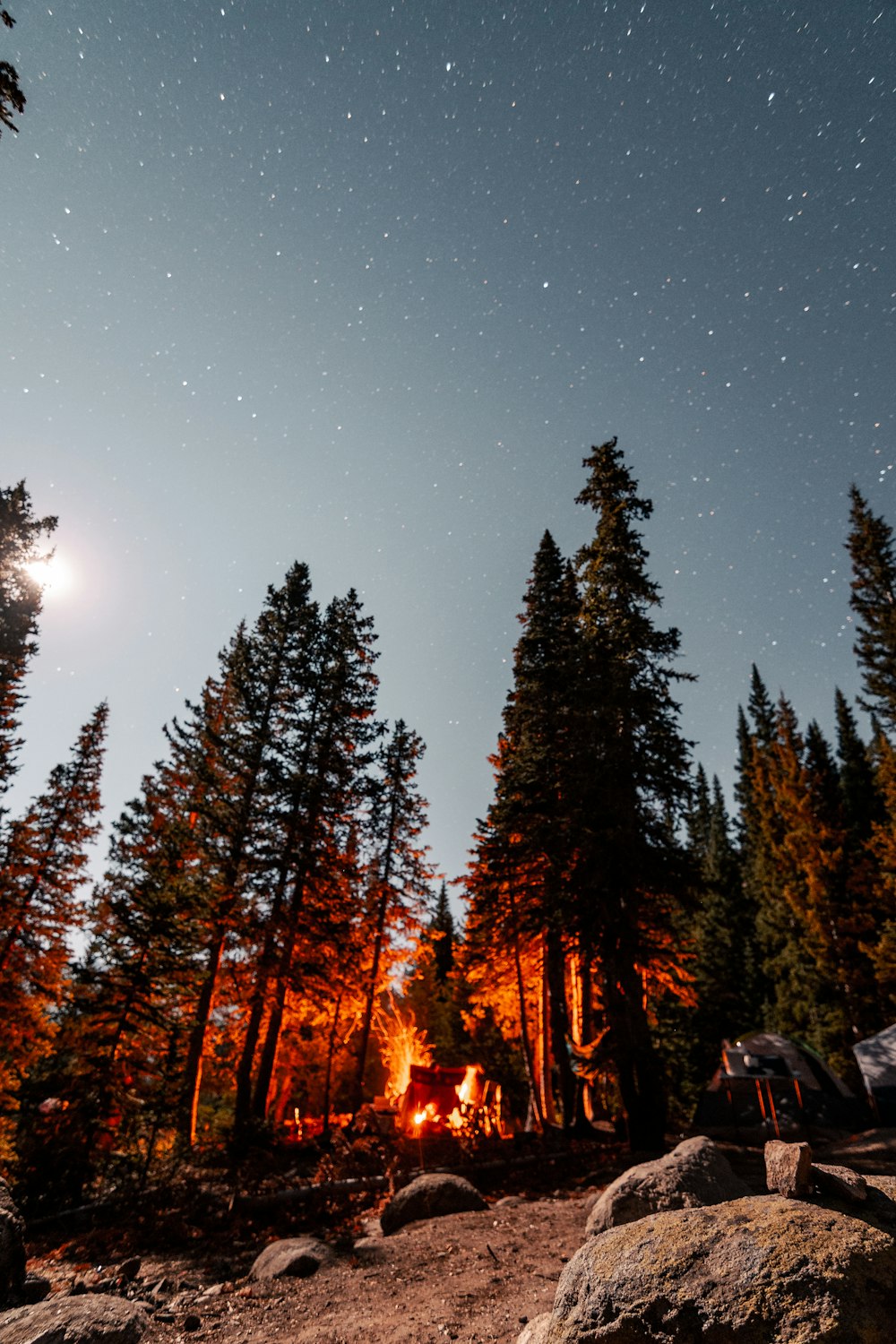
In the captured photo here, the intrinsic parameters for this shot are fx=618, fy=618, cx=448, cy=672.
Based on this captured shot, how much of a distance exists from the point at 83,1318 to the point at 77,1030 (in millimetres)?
10025

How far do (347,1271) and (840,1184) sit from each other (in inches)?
261

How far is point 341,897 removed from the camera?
19641mm

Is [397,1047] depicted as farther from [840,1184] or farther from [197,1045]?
[840,1184]

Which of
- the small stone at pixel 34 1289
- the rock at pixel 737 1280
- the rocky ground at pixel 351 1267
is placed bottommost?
the rocky ground at pixel 351 1267

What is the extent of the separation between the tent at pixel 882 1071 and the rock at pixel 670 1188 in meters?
17.4

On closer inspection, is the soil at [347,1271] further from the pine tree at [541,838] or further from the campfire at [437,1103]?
the pine tree at [541,838]

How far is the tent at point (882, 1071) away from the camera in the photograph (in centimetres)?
1917

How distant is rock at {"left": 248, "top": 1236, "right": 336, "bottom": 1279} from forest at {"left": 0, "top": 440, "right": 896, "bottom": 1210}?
5.26 metres

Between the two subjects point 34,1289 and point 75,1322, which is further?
point 34,1289

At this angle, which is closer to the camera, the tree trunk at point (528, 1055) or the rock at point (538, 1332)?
the rock at point (538, 1332)

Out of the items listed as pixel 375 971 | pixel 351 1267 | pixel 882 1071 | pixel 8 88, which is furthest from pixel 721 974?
pixel 8 88

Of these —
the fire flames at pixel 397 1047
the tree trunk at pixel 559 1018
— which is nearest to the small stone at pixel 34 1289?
the tree trunk at pixel 559 1018

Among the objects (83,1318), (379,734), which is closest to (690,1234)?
(83,1318)

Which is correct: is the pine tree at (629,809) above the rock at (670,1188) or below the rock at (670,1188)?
above
